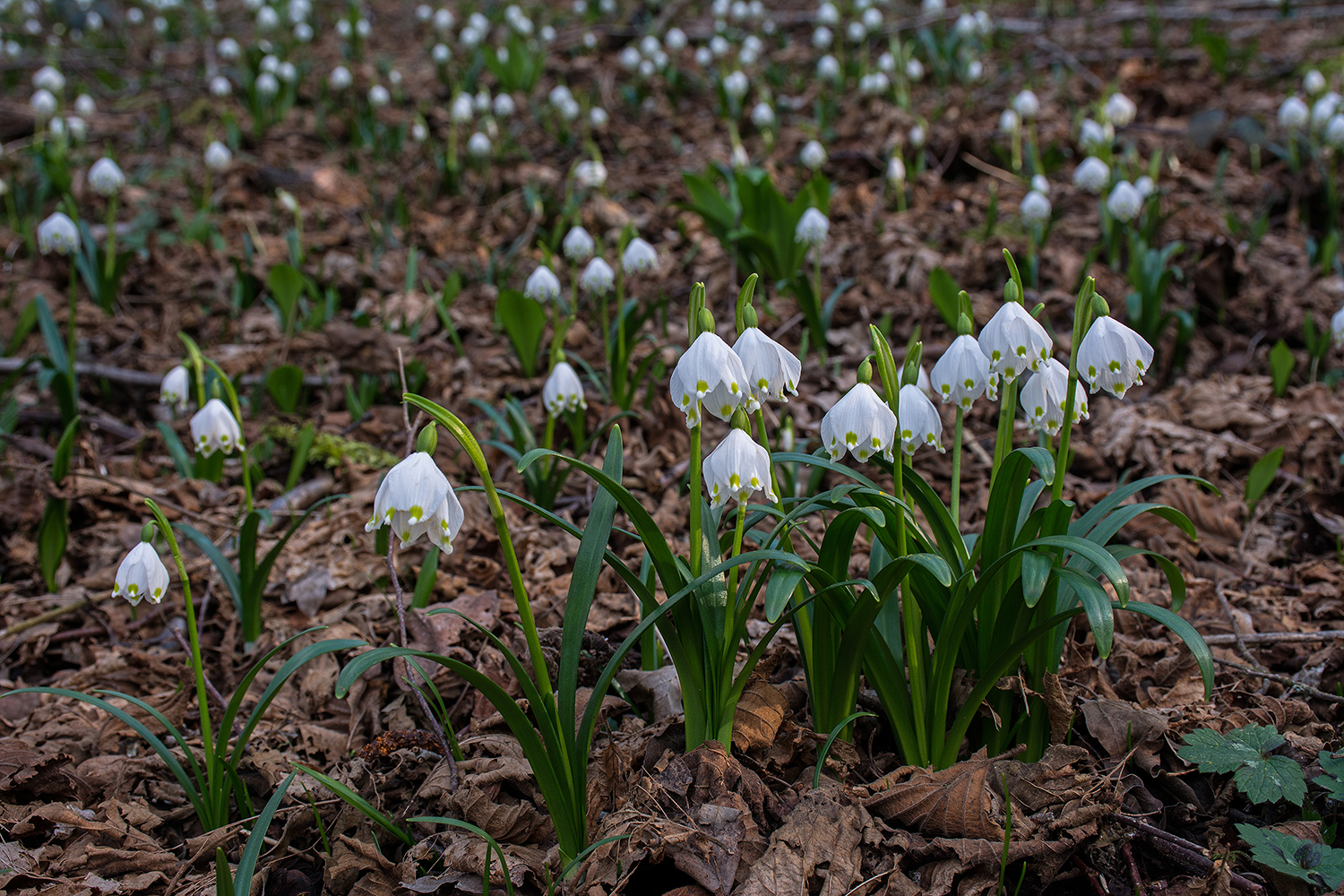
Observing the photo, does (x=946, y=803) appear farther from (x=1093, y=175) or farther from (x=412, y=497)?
(x=1093, y=175)

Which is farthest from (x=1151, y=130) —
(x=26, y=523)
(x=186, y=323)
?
(x=26, y=523)

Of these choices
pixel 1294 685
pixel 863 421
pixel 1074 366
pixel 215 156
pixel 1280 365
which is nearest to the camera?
pixel 863 421

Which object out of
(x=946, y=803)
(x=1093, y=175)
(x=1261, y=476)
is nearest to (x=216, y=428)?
(x=946, y=803)

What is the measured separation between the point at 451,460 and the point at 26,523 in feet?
4.71

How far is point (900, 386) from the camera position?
5.45ft

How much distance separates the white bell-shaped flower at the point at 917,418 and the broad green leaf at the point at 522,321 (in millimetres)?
2285

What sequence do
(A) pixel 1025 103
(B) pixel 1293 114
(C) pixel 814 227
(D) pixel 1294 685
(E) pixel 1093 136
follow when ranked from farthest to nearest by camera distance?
(A) pixel 1025 103 → (E) pixel 1093 136 → (B) pixel 1293 114 → (C) pixel 814 227 → (D) pixel 1294 685

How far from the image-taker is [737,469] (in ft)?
4.61

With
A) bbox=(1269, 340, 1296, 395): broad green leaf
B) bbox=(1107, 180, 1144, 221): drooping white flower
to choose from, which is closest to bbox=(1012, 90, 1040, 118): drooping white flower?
bbox=(1107, 180, 1144, 221): drooping white flower

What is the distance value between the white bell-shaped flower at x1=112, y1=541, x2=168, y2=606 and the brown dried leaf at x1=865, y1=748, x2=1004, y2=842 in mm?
1481

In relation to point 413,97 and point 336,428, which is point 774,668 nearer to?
point 336,428

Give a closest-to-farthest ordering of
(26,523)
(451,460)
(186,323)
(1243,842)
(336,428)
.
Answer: (1243,842), (26,523), (451,460), (336,428), (186,323)

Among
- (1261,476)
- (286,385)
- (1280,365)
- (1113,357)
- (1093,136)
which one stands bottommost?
(286,385)

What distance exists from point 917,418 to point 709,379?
0.47 metres
